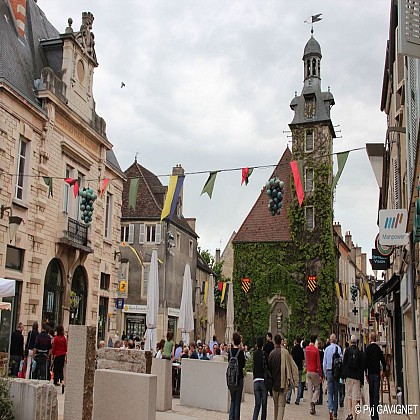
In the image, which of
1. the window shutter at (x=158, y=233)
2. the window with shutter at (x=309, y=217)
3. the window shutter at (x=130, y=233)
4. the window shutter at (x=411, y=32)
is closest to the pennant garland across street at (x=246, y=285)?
the window with shutter at (x=309, y=217)

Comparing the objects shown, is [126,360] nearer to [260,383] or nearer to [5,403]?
[260,383]

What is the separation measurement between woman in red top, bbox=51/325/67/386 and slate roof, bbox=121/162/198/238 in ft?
74.0

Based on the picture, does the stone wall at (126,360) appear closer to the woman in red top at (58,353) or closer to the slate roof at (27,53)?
the woman in red top at (58,353)

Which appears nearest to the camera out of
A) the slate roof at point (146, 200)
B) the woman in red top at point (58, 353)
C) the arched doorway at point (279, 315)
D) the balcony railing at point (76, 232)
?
the woman in red top at point (58, 353)

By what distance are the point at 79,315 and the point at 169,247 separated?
601 inches

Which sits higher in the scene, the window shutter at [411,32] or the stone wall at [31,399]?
the window shutter at [411,32]

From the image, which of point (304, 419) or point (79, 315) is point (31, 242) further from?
point (304, 419)

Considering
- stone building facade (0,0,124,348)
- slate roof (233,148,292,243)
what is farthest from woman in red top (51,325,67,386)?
slate roof (233,148,292,243)

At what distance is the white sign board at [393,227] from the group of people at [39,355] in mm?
7322

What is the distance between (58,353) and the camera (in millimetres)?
13531

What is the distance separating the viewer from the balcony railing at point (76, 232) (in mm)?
19734

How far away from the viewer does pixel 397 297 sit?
17.3 metres

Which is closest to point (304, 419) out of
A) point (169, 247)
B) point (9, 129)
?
point (9, 129)

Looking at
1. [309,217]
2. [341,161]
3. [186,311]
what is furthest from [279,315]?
[341,161]
